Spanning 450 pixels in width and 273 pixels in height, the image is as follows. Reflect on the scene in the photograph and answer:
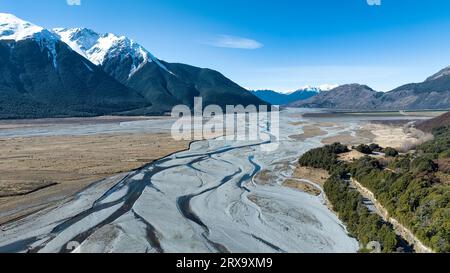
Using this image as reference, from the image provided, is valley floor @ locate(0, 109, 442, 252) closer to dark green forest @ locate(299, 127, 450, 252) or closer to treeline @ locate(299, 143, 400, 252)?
treeline @ locate(299, 143, 400, 252)

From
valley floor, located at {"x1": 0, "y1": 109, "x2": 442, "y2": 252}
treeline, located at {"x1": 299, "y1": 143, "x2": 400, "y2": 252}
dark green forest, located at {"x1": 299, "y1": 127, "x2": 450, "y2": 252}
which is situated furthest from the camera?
valley floor, located at {"x1": 0, "y1": 109, "x2": 442, "y2": 252}

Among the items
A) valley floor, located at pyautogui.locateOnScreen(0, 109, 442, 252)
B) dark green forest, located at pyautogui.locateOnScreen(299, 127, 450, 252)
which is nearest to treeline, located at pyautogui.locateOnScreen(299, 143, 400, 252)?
dark green forest, located at pyautogui.locateOnScreen(299, 127, 450, 252)

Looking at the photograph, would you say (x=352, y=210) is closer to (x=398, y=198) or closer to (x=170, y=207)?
(x=398, y=198)

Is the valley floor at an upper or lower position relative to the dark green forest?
lower

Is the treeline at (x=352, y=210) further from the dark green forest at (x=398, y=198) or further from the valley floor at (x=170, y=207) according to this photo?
the valley floor at (x=170, y=207)

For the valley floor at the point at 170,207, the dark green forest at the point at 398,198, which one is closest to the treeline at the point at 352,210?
the dark green forest at the point at 398,198

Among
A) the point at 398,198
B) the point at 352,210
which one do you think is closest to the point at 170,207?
the point at 352,210

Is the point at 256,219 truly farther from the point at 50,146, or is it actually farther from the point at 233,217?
the point at 50,146
